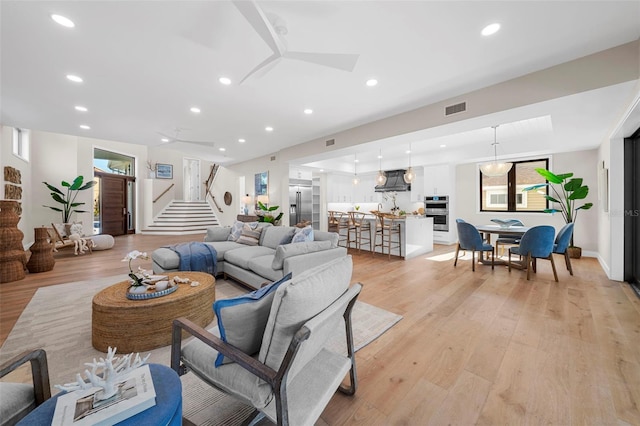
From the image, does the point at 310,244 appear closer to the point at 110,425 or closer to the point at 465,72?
the point at 110,425

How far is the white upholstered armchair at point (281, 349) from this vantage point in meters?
1.00

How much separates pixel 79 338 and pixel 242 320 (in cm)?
223

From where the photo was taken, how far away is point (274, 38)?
2012 millimetres

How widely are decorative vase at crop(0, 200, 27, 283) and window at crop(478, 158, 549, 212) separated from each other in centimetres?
1025

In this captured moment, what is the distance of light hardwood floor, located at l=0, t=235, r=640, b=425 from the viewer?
1.50m

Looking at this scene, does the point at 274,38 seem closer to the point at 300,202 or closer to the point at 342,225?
the point at 342,225

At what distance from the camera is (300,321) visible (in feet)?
3.44

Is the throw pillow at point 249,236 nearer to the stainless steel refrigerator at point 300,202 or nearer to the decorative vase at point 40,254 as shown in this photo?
the decorative vase at point 40,254

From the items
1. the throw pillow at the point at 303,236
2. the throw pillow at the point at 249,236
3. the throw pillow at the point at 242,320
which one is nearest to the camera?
the throw pillow at the point at 242,320

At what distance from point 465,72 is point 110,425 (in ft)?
13.6

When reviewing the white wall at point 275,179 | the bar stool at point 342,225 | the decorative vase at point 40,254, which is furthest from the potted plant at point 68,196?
the bar stool at point 342,225

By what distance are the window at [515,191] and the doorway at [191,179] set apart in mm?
12180

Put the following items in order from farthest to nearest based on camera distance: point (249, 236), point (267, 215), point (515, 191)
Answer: point (267, 215), point (515, 191), point (249, 236)

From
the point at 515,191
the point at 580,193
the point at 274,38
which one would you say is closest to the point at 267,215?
the point at 274,38
